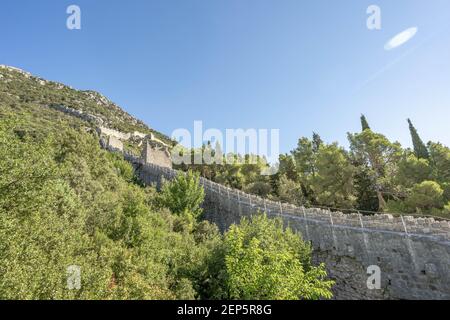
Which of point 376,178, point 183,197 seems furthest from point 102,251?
point 376,178

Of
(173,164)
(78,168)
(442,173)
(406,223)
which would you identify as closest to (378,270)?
(406,223)

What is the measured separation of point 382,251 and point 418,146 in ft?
101

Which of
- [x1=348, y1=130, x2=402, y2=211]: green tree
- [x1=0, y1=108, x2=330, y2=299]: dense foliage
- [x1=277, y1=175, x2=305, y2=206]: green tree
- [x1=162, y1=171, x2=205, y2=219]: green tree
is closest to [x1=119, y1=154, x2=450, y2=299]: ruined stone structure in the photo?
[x1=0, y1=108, x2=330, y2=299]: dense foliage

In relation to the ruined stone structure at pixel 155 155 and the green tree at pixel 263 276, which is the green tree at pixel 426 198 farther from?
the ruined stone structure at pixel 155 155

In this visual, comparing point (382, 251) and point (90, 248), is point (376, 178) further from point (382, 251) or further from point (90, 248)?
point (90, 248)

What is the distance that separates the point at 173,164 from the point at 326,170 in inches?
1503

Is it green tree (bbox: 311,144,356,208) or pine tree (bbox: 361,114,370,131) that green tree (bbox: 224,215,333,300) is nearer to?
green tree (bbox: 311,144,356,208)

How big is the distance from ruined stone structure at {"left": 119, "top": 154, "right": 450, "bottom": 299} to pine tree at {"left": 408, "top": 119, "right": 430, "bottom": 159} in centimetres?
2630

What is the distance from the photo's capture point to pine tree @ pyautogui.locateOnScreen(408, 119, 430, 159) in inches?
1540

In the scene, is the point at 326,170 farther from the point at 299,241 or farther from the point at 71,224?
the point at 71,224

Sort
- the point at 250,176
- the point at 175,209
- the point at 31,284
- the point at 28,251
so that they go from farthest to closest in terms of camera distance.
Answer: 1. the point at 250,176
2. the point at 175,209
3. the point at 28,251
4. the point at 31,284

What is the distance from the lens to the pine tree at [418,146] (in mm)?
39125

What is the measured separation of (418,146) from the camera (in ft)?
132
